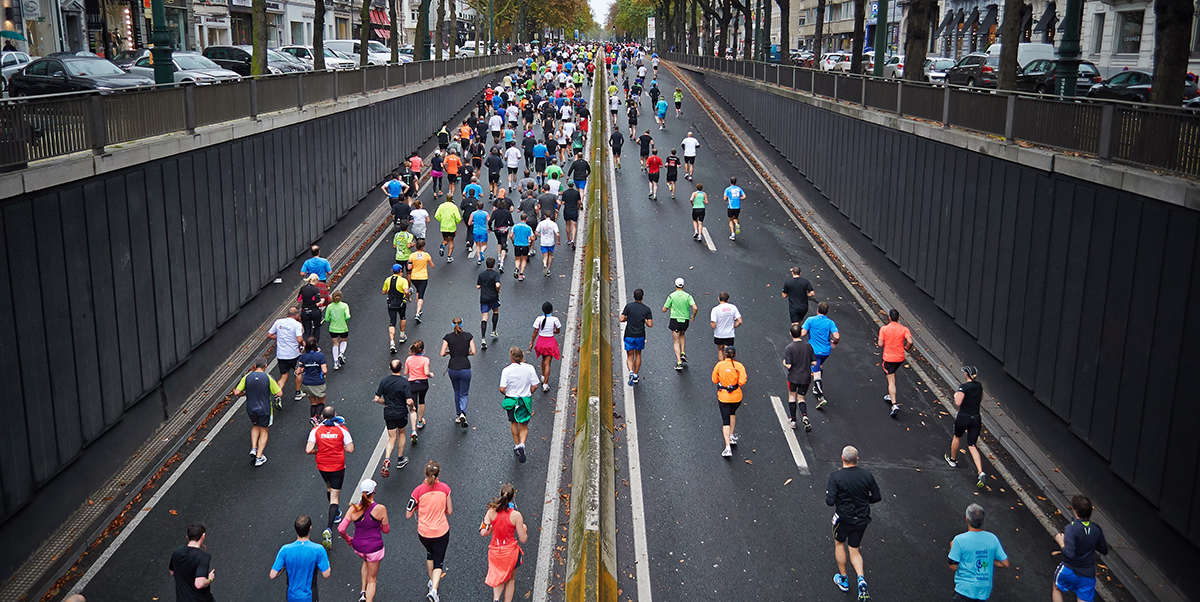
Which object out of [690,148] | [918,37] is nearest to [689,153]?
[690,148]

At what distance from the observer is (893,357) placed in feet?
49.4

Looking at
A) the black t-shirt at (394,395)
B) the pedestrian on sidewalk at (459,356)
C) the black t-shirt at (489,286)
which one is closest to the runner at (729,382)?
the pedestrian on sidewalk at (459,356)

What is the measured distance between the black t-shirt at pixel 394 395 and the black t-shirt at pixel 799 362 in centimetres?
582

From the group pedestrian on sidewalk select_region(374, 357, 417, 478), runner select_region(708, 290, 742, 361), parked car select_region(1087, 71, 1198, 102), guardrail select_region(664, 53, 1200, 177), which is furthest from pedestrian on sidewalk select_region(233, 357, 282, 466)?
parked car select_region(1087, 71, 1198, 102)

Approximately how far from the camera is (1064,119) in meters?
13.7

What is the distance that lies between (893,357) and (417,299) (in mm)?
9766

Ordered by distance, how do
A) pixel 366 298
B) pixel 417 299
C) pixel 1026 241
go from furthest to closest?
1. pixel 366 298
2. pixel 417 299
3. pixel 1026 241

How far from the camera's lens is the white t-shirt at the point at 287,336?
14.9 metres

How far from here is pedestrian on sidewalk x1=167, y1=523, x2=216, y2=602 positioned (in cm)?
881

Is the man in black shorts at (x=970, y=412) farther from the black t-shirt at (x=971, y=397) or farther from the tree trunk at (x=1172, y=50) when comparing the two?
the tree trunk at (x=1172, y=50)

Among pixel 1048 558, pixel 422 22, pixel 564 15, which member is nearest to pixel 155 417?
pixel 1048 558

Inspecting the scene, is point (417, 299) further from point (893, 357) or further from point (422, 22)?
point (422, 22)

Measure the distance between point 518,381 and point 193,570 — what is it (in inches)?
208

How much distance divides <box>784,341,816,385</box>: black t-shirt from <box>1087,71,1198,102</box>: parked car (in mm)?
19256
